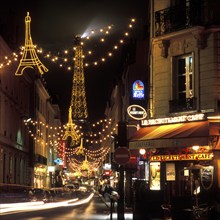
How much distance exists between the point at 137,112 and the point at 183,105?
148 inches

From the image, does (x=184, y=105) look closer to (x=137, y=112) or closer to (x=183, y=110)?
(x=183, y=110)

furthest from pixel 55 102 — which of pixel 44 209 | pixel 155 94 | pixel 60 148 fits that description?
pixel 155 94

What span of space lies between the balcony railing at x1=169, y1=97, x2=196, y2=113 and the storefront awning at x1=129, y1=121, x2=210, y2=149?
2.50 feet

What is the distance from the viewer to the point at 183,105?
21.3 metres

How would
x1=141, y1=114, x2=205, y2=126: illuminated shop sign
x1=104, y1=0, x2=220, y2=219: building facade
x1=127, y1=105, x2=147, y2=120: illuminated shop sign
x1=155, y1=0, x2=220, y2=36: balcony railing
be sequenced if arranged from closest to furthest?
1. x1=104, y1=0, x2=220, y2=219: building facade
2. x1=141, y1=114, x2=205, y2=126: illuminated shop sign
3. x1=155, y1=0, x2=220, y2=36: balcony railing
4. x1=127, y1=105, x2=147, y2=120: illuminated shop sign

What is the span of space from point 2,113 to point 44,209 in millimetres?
18826

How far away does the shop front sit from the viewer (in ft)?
61.4

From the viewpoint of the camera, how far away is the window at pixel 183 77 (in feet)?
70.3

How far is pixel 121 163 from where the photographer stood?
18016mm

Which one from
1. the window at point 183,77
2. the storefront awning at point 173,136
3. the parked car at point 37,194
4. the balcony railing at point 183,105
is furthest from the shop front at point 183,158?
the parked car at point 37,194

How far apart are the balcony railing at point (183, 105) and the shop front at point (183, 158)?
554 millimetres

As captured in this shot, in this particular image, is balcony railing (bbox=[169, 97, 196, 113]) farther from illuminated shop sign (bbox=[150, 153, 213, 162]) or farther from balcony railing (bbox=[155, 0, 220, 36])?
balcony railing (bbox=[155, 0, 220, 36])

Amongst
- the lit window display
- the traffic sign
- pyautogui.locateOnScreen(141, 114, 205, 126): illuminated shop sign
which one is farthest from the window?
the traffic sign

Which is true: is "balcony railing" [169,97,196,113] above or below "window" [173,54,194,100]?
below
